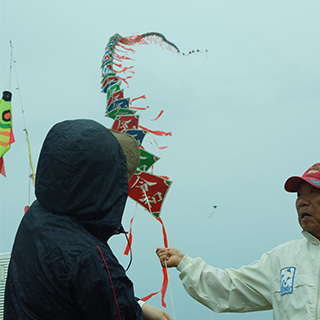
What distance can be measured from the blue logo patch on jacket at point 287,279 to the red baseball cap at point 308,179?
54 centimetres

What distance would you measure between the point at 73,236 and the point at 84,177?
19cm

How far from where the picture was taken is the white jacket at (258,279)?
2.78 metres

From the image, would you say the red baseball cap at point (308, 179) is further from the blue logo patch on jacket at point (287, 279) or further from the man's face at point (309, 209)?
the blue logo patch on jacket at point (287, 279)

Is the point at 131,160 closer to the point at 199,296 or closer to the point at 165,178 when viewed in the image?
the point at 199,296

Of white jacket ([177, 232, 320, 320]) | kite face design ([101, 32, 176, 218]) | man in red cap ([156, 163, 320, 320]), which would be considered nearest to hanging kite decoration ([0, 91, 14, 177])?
kite face design ([101, 32, 176, 218])

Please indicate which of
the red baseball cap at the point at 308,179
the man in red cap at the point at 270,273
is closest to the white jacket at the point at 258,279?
the man in red cap at the point at 270,273

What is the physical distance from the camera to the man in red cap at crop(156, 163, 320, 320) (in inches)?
110

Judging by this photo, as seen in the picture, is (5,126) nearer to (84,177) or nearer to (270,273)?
(270,273)

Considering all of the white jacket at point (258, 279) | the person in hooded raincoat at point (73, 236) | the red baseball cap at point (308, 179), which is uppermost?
the person in hooded raincoat at point (73, 236)

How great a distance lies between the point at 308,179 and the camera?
2.83 meters

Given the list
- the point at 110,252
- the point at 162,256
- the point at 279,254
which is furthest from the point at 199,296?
the point at 110,252

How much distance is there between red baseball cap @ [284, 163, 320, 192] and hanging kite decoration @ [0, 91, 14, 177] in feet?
19.1

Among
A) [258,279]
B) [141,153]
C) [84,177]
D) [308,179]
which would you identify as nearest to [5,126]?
[141,153]

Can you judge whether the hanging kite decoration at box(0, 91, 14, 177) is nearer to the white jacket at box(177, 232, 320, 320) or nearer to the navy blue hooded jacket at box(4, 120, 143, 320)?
the white jacket at box(177, 232, 320, 320)
